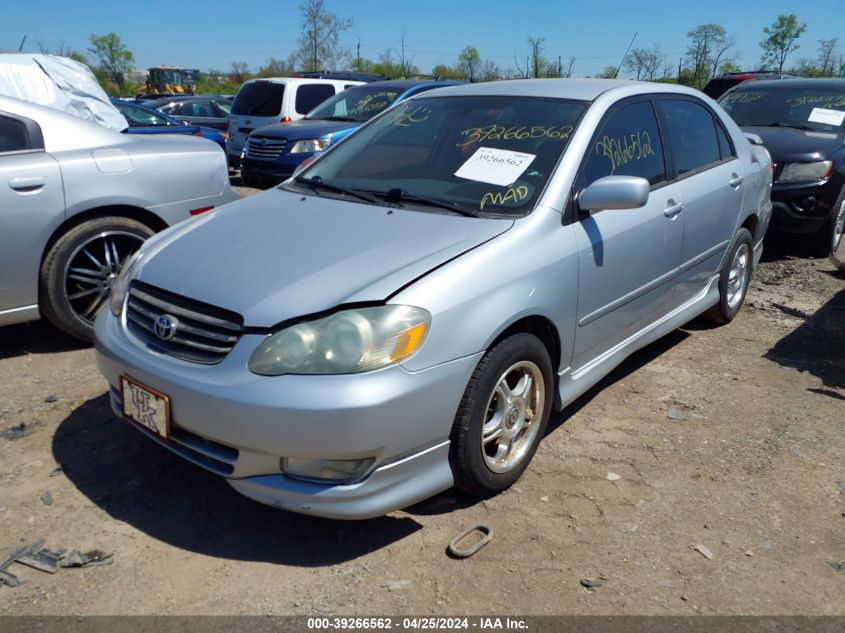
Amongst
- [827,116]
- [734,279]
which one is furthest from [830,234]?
[734,279]

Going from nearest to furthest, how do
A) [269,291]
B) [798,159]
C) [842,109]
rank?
[269,291], [798,159], [842,109]

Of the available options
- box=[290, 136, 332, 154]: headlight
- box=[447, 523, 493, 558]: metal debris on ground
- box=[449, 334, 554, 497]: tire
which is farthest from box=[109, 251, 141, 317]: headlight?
box=[290, 136, 332, 154]: headlight

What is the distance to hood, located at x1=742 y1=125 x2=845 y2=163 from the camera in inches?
273

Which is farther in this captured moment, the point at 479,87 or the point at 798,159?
the point at 798,159

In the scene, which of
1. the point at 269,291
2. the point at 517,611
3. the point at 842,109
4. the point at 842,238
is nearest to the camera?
the point at 517,611

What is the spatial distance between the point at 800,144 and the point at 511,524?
584 centimetres

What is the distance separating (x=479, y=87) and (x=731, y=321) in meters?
2.62

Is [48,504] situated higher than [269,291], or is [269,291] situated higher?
[269,291]

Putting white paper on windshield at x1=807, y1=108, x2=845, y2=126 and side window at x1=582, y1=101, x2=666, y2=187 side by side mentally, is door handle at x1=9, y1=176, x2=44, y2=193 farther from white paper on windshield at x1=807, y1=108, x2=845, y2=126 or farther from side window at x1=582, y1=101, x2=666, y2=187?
white paper on windshield at x1=807, y1=108, x2=845, y2=126

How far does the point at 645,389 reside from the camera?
13.8 ft

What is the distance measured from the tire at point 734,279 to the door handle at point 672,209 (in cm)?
103

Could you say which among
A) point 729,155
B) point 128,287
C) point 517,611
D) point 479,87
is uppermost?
point 479,87

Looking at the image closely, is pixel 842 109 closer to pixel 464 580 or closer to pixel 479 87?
pixel 479 87

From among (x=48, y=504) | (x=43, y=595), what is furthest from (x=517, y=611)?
(x=48, y=504)
